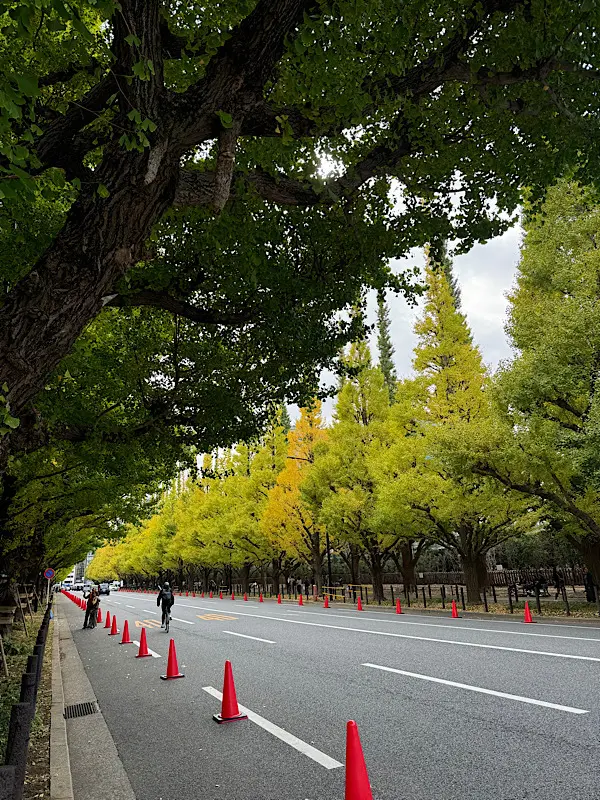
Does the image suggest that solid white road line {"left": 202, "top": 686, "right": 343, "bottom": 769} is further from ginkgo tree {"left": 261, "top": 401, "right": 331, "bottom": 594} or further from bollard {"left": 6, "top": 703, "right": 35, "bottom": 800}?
ginkgo tree {"left": 261, "top": 401, "right": 331, "bottom": 594}

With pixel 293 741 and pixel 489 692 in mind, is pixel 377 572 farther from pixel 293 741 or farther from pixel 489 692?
pixel 293 741

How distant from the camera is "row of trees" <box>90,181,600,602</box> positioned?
13891 mm

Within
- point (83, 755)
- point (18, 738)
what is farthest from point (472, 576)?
point (18, 738)

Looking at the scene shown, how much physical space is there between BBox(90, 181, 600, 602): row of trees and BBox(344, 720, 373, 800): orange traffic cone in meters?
5.95

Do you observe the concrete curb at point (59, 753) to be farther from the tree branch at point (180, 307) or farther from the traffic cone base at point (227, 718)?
the tree branch at point (180, 307)

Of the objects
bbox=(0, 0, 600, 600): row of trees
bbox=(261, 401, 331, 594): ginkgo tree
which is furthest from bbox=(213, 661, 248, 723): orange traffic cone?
bbox=(261, 401, 331, 594): ginkgo tree

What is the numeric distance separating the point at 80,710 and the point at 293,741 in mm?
Answer: 3874

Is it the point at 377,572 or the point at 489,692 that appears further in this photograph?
the point at 377,572

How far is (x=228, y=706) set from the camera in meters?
6.52

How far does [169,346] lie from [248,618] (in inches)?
577

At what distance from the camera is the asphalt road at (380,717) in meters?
4.39

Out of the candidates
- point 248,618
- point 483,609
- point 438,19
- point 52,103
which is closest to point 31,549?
point 248,618

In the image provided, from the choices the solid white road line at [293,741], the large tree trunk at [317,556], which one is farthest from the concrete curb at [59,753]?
the large tree trunk at [317,556]

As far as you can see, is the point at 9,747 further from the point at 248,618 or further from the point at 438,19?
the point at 248,618
